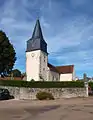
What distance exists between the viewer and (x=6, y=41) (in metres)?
43.7

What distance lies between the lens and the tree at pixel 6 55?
4272cm

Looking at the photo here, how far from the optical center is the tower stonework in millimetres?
61906

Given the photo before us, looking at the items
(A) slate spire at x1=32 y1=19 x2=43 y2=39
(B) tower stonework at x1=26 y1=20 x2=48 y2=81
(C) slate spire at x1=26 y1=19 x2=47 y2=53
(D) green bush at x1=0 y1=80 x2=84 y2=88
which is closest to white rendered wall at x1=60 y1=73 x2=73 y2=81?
(B) tower stonework at x1=26 y1=20 x2=48 y2=81

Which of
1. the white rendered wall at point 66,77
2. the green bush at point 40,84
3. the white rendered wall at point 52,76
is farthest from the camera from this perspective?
the white rendered wall at point 66,77

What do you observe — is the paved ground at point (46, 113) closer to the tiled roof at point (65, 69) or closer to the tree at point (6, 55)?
the tree at point (6, 55)

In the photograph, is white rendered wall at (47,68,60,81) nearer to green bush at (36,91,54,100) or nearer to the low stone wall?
the low stone wall

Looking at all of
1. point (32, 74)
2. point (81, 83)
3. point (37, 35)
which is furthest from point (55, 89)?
point (37, 35)

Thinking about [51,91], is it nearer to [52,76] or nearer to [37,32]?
[37,32]

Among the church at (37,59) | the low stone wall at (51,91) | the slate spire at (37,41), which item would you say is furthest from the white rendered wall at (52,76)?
the low stone wall at (51,91)

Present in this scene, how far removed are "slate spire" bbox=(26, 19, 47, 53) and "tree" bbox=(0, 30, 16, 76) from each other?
760 inches

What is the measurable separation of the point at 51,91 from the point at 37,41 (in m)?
31.9

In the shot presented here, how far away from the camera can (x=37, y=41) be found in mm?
64125

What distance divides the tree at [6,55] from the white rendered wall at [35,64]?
16.7 metres

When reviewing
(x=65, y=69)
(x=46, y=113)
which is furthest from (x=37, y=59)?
(x=46, y=113)
